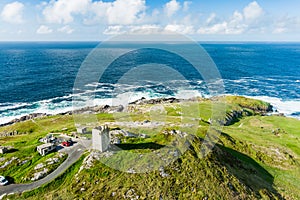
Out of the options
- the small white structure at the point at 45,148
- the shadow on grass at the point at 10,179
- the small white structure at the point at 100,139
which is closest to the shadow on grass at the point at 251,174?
the small white structure at the point at 100,139

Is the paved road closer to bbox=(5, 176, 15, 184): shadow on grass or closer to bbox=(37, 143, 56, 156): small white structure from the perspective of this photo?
bbox=(5, 176, 15, 184): shadow on grass

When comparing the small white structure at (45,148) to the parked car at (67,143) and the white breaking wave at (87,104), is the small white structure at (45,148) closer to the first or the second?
the parked car at (67,143)

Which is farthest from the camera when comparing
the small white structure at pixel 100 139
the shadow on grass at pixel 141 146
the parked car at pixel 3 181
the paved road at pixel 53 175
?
the shadow on grass at pixel 141 146

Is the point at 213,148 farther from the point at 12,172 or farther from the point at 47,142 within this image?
the point at 12,172

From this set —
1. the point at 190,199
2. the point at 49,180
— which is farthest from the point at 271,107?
the point at 49,180

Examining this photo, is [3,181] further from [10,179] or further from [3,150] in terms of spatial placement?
[3,150]

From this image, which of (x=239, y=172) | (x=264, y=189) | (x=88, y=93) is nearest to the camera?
(x=264, y=189)
